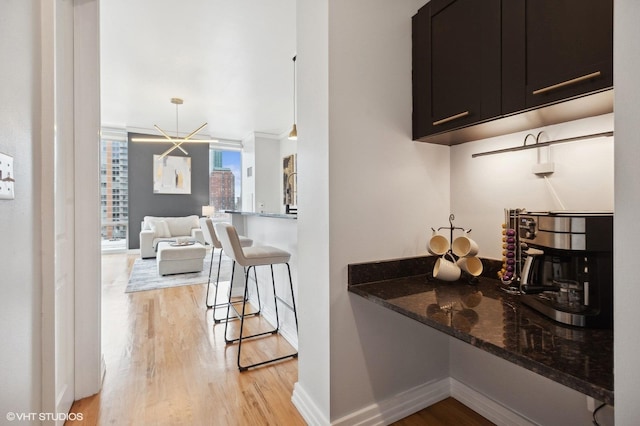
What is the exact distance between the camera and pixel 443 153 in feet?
5.91

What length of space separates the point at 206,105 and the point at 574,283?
562 cm

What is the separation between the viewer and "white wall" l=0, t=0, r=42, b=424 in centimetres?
78

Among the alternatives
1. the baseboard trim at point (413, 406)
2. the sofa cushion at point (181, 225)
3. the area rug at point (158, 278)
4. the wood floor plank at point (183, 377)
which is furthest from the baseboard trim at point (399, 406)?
the sofa cushion at point (181, 225)

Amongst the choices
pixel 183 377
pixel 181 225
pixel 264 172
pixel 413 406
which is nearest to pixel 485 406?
pixel 413 406

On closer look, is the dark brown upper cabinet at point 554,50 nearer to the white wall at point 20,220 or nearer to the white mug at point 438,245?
the white mug at point 438,245

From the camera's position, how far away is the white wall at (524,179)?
1.21 meters

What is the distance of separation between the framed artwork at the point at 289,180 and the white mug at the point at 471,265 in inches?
223

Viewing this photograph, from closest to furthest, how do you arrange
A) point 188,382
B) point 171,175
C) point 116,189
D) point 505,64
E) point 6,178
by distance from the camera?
point 6,178 → point 505,64 → point 188,382 → point 116,189 → point 171,175

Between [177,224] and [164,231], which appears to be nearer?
[164,231]

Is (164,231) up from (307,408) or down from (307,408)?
up

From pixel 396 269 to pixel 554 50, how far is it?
3.63 ft

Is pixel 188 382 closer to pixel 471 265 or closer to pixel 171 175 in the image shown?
pixel 471 265

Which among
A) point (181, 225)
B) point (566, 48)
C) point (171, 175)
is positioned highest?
point (171, 175)

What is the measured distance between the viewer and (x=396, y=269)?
5.22 ft
